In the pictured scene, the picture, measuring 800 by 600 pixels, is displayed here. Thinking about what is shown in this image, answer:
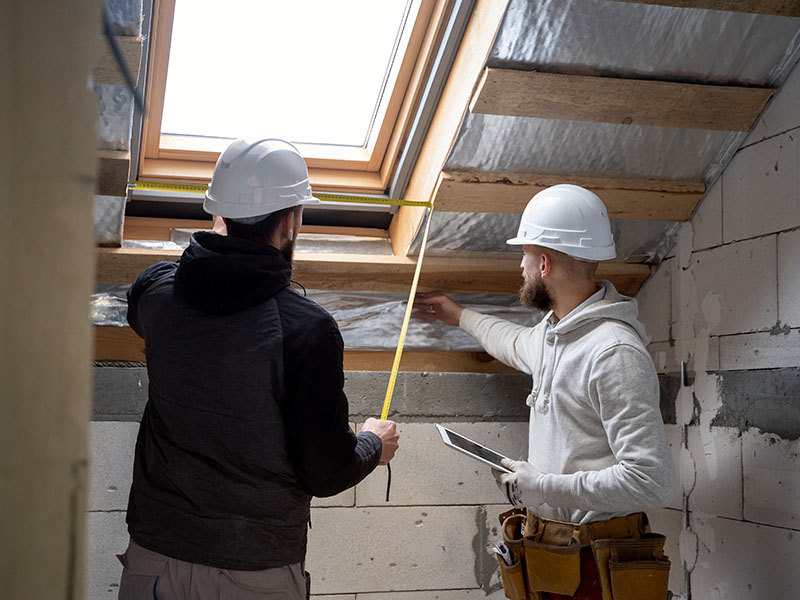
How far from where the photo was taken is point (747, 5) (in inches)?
77.6

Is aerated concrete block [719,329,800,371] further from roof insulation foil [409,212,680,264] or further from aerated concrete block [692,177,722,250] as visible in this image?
roof insulation foil [409,212,680,264]

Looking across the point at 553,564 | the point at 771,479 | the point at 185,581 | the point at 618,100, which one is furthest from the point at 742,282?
the point at 185,581

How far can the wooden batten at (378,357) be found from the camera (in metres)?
2.56

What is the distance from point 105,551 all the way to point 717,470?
6.71 ft

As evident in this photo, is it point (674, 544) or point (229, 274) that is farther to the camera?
point (674, 544)

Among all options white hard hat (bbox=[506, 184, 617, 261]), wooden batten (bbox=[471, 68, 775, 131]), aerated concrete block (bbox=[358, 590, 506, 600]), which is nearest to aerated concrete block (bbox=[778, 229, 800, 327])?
wooden batten (bbox=[471, 68, 775, 131])

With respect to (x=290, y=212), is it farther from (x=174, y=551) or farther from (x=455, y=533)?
(x=455, y=533)

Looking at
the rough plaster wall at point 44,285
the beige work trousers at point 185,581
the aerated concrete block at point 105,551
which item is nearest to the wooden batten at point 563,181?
the beige work trousers at point 185,581

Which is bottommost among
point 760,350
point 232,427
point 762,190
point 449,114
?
point 232,427

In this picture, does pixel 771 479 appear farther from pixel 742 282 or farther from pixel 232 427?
pixel 232 427

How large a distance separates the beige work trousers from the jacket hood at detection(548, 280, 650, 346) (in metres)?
1.05

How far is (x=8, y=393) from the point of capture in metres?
0.34

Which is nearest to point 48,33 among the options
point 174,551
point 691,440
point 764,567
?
point 174,551

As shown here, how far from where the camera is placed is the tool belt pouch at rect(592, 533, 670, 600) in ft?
6.62
